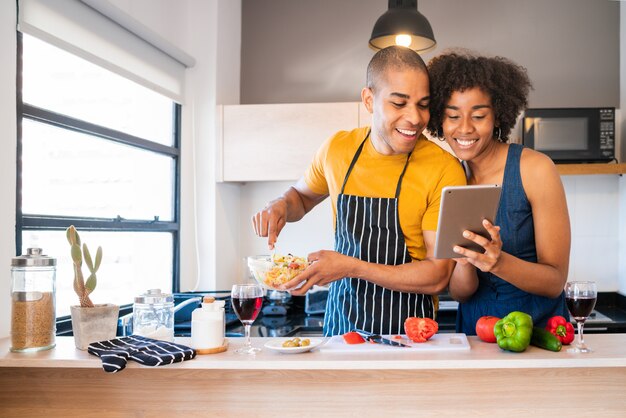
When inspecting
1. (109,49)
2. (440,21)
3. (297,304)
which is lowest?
(297,304)

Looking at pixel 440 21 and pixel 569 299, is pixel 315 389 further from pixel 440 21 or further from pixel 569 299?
pixel 440 21

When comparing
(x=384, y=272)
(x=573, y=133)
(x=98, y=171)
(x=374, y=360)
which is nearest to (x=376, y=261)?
(x=384, y=272)

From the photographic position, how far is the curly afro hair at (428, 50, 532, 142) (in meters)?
1.95

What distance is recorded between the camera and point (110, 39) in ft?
9.19

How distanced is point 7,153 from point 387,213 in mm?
1301

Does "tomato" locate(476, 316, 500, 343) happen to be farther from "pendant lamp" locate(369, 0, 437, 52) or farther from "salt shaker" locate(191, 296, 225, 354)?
"pendant lamp" locate(369, 0, 437, 52)

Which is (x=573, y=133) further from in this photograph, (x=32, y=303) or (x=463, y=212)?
(x=32, y=303)

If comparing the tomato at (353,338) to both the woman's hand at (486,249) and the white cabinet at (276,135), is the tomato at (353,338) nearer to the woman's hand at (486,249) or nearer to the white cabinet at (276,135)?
the woman's hand at (486,249)

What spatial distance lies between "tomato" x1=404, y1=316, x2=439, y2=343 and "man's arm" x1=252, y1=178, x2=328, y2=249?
50 cm

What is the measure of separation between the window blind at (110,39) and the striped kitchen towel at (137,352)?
A: 47.8 inches

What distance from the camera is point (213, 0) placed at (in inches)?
143

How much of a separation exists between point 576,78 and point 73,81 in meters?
2.86

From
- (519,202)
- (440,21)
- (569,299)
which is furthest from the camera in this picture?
(440,21)

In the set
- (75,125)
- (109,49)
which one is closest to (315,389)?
(75,125)
